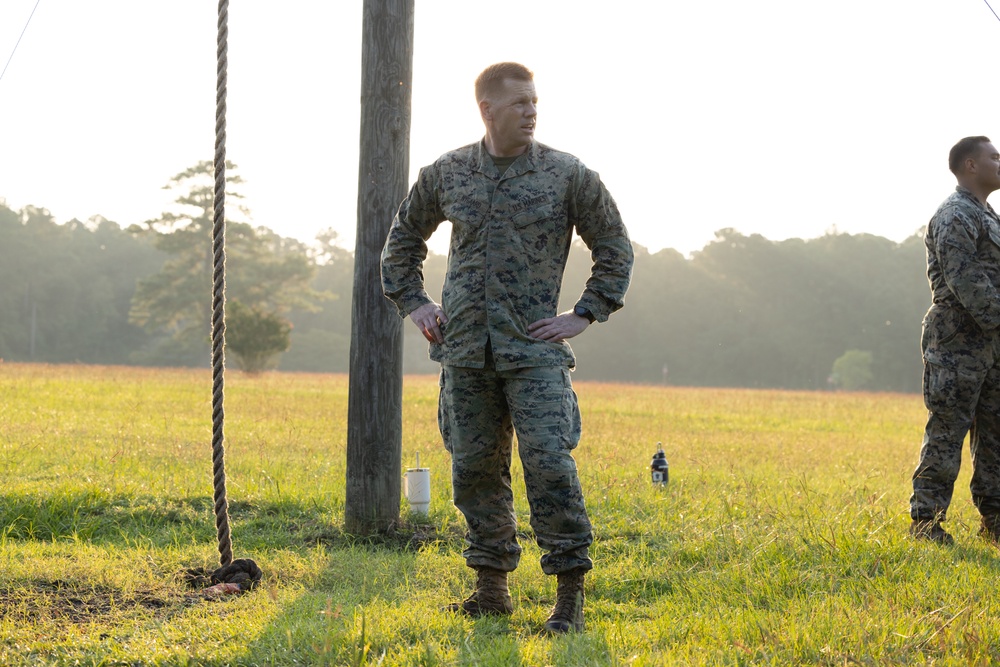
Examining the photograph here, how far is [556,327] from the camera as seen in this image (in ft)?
12.3

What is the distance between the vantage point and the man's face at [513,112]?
3.74 meters

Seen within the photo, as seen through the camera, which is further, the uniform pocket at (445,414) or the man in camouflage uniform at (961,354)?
the man in camouflage uniform at (961,354)

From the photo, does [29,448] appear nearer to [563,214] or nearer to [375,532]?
[375,532]

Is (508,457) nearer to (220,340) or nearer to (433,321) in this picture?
(433,321)

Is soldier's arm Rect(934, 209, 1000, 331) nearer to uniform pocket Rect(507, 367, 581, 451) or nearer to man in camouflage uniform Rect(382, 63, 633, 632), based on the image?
man in camouflage uniform Rect(382, 63, 633, 632)

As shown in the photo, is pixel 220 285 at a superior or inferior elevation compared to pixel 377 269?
inferior

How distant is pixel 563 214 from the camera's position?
12.7 ft

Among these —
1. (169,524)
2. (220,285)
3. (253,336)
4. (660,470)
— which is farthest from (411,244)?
(253,336)

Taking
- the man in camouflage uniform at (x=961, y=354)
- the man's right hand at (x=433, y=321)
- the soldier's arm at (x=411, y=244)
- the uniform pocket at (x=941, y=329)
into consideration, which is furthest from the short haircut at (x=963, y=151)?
the man's right hand at (x=433, y=321)

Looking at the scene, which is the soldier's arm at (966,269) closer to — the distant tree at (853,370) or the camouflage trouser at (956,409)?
the camouflage trouser at (956,409)

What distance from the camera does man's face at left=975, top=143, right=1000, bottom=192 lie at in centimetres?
543

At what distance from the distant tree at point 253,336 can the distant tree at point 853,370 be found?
43.1 metres

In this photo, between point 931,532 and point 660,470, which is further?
point 660,470

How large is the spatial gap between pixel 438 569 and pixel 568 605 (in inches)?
46.7
